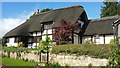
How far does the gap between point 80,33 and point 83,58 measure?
11.3m

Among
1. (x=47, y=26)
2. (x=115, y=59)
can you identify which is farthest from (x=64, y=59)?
(x=47, y=26)

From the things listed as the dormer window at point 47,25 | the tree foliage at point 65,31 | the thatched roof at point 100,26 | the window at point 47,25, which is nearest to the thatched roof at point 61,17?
the dormer window at point 47,25

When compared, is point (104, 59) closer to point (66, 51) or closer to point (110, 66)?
point (110, 66)

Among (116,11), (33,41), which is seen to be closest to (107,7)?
(116,11)

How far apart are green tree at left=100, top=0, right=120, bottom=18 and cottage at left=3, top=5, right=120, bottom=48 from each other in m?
15.6

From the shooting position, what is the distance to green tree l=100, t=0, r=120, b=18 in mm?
36494

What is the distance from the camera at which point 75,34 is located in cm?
2152

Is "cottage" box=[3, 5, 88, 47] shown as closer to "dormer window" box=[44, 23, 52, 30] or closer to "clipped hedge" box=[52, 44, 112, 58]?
"dormer window" box=[44, 23, 52, 30]

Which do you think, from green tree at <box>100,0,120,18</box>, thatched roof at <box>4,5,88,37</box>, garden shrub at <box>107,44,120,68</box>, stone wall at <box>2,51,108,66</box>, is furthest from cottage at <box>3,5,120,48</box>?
green tree at <box>100,0,120,18</box>

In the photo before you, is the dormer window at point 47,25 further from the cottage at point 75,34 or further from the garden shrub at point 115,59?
the garden shrub at point 115,59

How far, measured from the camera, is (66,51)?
1234cm

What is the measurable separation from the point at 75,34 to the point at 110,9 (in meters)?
19.9

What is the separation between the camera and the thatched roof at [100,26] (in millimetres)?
19489

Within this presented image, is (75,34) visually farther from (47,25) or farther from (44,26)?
(44,26)
